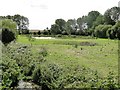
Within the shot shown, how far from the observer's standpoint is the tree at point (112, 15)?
81.1 meters

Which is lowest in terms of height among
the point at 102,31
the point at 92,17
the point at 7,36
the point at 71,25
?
the point at 102,31

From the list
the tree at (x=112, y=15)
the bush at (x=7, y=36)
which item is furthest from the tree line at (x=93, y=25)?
the bush at (x=7, y=36)

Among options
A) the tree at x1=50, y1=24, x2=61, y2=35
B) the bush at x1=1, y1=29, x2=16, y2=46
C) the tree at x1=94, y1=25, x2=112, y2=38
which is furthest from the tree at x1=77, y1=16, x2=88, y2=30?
the bush at x1=1, y1=29, x2=16, y2=46

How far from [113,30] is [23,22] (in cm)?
4912

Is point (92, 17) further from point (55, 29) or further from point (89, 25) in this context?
point (55, 29)

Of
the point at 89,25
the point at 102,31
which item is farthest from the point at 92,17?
the point at 102,31

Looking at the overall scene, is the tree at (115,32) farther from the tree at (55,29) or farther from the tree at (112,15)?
the tree at (55,29)

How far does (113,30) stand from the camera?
186 feet

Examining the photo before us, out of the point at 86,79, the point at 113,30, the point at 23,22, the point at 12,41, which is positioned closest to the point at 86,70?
the point at 86,79

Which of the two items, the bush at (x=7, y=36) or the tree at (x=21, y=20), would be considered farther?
the tree at (x=21, y=20)

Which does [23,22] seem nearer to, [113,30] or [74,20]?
[74,20]

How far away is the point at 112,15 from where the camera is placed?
3285 inches

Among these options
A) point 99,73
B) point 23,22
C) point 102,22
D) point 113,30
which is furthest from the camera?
point 23,22

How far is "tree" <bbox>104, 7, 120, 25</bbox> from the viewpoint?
81.1 meters
